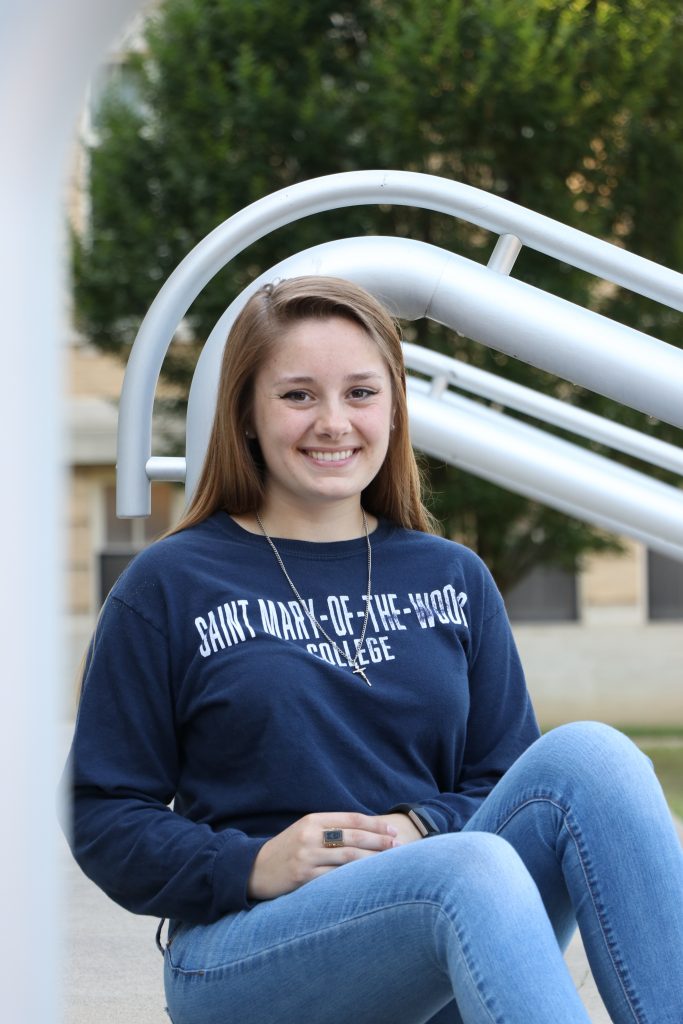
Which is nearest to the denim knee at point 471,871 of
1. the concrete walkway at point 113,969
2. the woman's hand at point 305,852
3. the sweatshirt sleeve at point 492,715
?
the woman's hand at point 305,852

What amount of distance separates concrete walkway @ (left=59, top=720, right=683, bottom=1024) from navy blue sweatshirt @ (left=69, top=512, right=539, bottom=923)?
2.58 ft

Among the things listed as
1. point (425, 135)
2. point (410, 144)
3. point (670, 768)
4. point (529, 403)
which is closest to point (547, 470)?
point (529, 403)

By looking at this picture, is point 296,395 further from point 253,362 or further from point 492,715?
point 492,715

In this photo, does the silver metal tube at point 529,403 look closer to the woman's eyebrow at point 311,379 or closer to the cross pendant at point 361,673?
the woman's eyebrow at point 311,379

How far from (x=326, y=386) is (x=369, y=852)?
1.77 ft

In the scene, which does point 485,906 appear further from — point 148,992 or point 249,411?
point 148,992

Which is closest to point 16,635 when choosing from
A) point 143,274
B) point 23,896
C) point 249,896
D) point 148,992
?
point 23,896

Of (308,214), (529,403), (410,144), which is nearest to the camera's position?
(308,214)

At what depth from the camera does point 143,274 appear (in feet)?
25.7

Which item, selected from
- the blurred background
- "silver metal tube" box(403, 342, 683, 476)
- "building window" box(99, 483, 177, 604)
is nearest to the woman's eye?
"silver metal tube" box(403, 342, 683, 476)

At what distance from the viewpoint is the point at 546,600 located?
1234 centimetres

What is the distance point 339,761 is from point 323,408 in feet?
1.34

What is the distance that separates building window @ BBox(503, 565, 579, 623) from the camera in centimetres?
1227

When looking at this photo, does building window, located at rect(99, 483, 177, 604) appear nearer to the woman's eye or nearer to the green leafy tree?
the green leafy tree
